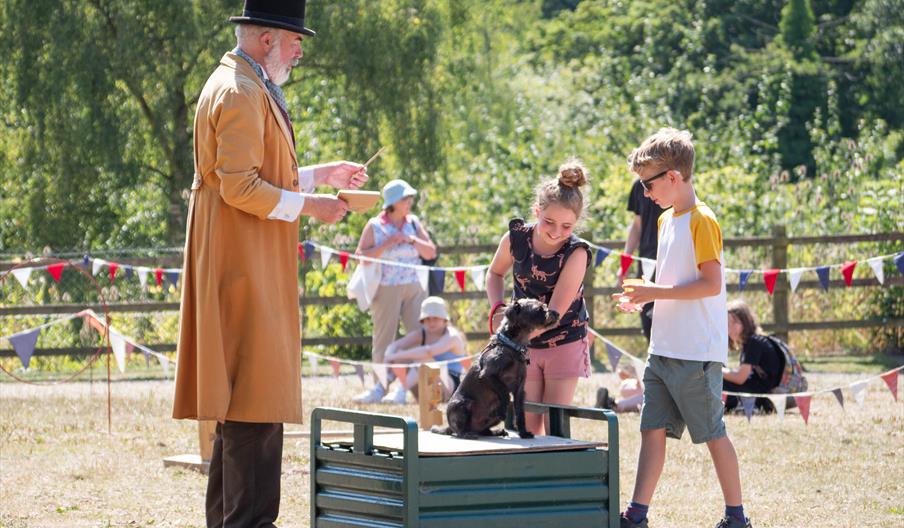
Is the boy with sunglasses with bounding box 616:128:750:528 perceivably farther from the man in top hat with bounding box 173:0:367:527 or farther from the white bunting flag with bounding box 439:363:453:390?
the white bunting flag with bounding box 439:363:453:390

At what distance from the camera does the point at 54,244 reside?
59.9ft

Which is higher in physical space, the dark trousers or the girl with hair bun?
the girl with hair bun

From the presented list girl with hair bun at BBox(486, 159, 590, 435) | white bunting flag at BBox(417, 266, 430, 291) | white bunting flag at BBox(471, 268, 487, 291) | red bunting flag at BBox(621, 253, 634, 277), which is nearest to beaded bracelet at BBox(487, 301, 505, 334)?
girl with hair bun at BBox(486, 159, 590, 435)

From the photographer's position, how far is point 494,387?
5.12 meters

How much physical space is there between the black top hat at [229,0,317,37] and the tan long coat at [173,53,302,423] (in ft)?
0.55

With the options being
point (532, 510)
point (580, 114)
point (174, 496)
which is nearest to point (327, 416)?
point (532, 510)

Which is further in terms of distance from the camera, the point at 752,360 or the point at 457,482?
the point at 752,360

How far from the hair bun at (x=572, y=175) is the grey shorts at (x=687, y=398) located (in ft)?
2.59

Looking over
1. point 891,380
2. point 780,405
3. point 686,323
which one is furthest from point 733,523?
point 891,380

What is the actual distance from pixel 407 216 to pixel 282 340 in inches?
267

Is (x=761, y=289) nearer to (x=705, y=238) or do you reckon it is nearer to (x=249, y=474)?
(x=705, y=238)

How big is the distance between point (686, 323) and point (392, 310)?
252 inches

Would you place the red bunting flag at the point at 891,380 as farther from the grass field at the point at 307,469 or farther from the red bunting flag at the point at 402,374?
the red bunting flag at the point at 402,374

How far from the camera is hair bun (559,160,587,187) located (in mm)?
5695
